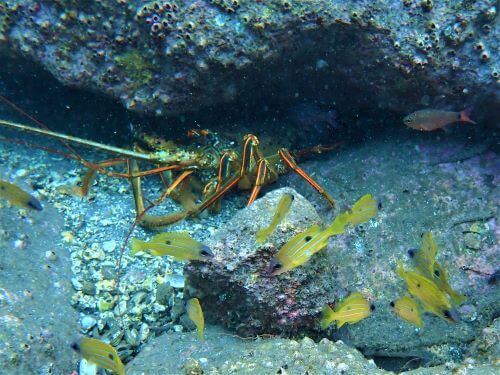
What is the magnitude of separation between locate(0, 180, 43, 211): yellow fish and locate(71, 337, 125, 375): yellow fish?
48.8 inches

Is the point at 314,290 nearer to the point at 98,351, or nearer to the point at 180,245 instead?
the point at 180,245

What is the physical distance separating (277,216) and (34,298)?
2218 mm

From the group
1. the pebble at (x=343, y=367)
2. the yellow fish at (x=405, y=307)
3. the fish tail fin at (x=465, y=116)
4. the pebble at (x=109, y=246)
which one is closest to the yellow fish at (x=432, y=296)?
the yellow fish at (x=405, y=307)

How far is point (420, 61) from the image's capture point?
3746mm

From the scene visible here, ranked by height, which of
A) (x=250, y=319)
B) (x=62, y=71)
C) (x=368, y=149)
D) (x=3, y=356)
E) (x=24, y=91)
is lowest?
(x=250, y=319)

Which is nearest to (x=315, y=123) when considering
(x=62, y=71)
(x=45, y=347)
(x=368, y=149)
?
(x=368, y=149)

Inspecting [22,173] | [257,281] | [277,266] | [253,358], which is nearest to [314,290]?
[257,281]

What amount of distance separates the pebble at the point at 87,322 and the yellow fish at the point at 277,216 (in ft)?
6.02

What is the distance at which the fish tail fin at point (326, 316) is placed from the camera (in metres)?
3.16

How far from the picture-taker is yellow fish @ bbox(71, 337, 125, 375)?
2.63 m

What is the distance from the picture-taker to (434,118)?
148 inches

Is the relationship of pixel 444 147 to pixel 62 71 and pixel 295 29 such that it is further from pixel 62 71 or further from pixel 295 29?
pixel 62 71

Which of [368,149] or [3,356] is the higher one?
[368,149]

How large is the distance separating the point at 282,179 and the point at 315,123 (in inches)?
34.9
